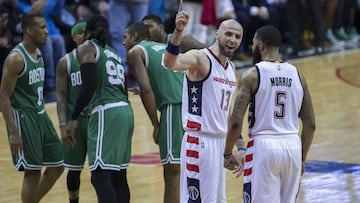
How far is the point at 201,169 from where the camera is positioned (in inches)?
306

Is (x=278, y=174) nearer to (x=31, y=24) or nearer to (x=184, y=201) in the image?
(x=184, y=201)

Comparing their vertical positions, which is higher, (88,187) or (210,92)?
(210,92)

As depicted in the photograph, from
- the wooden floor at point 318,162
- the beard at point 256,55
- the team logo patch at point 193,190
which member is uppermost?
the beard at point 256,55

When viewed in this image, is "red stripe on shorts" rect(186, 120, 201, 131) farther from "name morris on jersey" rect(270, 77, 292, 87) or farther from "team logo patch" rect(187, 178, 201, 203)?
"name morris on jersey" rect(270, 77, 292, 87)

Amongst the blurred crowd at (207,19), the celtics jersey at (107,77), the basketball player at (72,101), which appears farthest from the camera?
the blurred crowd at (207,19)

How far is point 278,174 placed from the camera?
7.52m

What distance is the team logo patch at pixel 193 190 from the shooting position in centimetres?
780

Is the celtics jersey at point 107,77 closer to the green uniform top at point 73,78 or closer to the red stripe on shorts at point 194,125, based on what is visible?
the green uniform top at point 73,78

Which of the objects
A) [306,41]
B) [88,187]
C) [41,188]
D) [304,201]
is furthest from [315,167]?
[306,41]

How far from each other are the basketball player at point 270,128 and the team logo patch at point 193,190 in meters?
0.36

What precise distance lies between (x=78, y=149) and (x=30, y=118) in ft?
1.86

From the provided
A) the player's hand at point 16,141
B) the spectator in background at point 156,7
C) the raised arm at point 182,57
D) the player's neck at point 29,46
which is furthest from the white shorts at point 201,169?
the spectator in background at point 156,7

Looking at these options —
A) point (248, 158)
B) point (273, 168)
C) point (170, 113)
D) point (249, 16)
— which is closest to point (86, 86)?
point (170, 113)

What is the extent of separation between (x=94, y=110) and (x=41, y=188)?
3.94 ft
